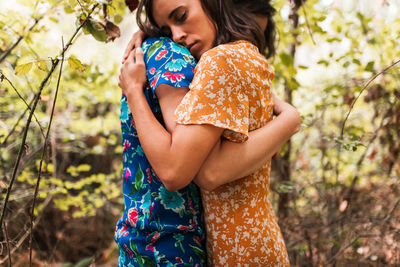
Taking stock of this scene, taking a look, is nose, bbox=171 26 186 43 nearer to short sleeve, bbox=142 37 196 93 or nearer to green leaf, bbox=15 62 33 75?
short sleeve, bbox=142 37 196 93

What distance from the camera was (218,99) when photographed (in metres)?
1.09

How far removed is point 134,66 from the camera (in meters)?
1.23

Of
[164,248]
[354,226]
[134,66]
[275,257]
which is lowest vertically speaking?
[354,226]

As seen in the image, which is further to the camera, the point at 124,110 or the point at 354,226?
the point at 354,226

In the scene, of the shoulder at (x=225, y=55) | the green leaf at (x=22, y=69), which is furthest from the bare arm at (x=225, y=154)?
the green leaf at (x=22, y=69)

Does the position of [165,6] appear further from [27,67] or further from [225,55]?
[27,67]

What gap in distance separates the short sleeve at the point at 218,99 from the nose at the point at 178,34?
256 mm

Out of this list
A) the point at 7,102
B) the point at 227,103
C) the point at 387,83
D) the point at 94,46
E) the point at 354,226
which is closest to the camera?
the point at 227,103

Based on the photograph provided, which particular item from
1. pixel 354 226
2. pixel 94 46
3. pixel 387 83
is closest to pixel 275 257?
pixel 354 226

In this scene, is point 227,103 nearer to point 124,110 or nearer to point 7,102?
point 124,110

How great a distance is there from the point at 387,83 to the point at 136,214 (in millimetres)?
2577

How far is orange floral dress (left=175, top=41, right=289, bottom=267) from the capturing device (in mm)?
1078

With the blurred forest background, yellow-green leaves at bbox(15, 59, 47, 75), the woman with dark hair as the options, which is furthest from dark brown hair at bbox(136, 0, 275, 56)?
yellow-green leaves at bbox(15, 59, 47, 75)

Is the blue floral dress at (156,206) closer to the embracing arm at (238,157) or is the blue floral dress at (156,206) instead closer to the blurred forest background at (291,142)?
the embracing arm at (238,157)
